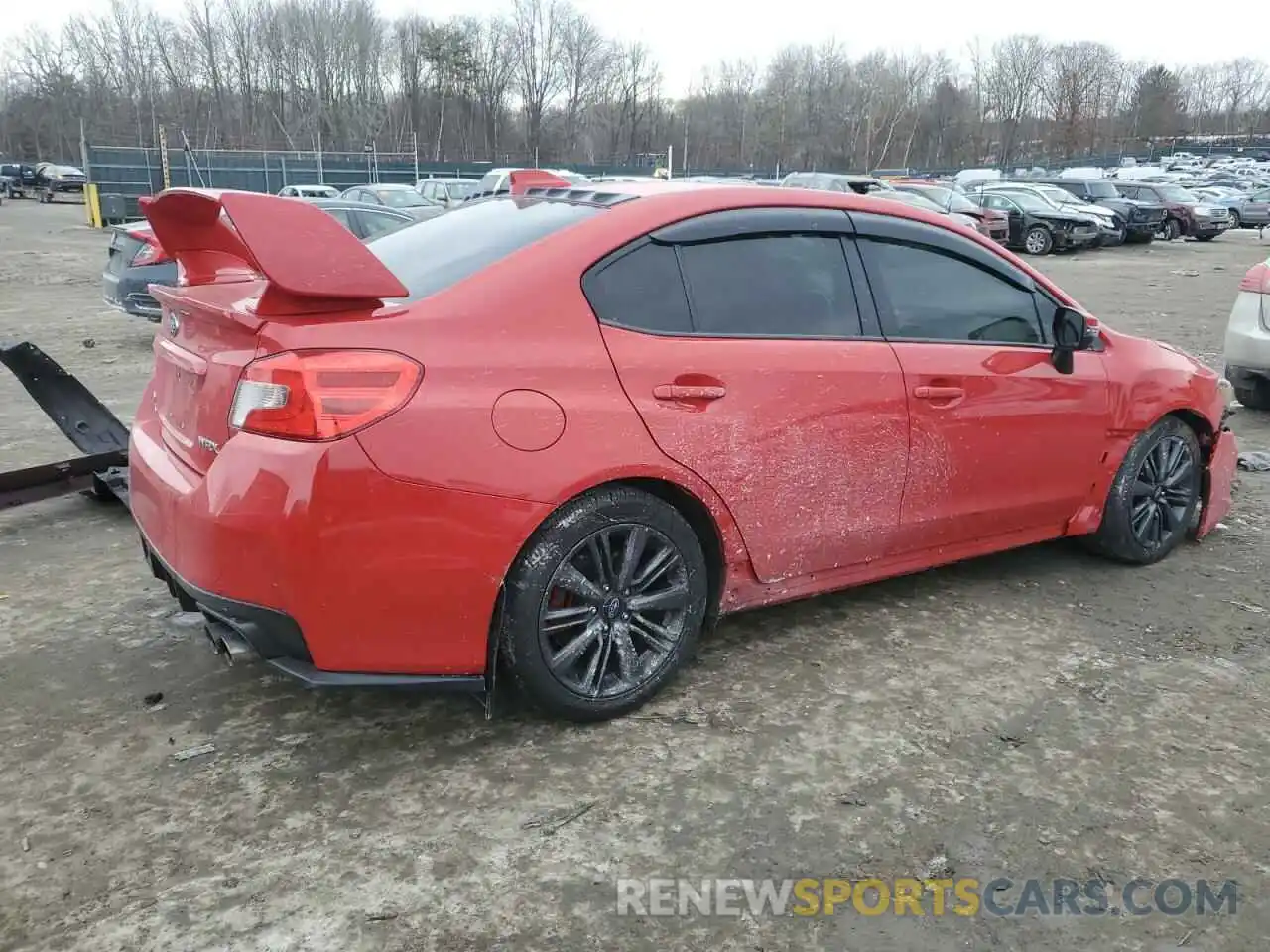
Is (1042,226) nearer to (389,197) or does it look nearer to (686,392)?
(389,197)

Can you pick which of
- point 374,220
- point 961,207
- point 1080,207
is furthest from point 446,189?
point 1080,207

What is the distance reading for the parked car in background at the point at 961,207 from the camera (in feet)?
70.3

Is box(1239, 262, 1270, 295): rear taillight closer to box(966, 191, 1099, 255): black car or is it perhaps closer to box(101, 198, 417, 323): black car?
box(101, 198, 417, 323): black car

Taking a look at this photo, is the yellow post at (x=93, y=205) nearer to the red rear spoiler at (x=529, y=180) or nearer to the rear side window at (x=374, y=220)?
the rear side window at (x=374, y=220)

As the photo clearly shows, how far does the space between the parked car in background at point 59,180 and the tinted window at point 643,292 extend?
5493 centimetres

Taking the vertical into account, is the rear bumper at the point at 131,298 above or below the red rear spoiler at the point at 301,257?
below

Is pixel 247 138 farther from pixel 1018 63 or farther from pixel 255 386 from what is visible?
pixel 255 386

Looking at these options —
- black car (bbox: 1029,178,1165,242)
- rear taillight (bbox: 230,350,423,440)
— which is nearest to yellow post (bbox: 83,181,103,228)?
black car (bbox: 1029,178,1165,242)

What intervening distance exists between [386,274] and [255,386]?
464 millimetres

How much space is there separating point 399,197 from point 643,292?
18.2 metres

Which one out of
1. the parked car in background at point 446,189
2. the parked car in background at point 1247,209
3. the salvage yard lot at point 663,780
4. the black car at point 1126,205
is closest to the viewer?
the salvage yard lot at point 663,780

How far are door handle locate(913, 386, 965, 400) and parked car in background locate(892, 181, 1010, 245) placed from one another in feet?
60.6

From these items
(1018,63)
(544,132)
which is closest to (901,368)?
(544,132)

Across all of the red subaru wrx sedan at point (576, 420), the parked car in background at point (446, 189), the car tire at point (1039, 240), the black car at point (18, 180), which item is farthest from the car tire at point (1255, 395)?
the black car at point (18, 180)
